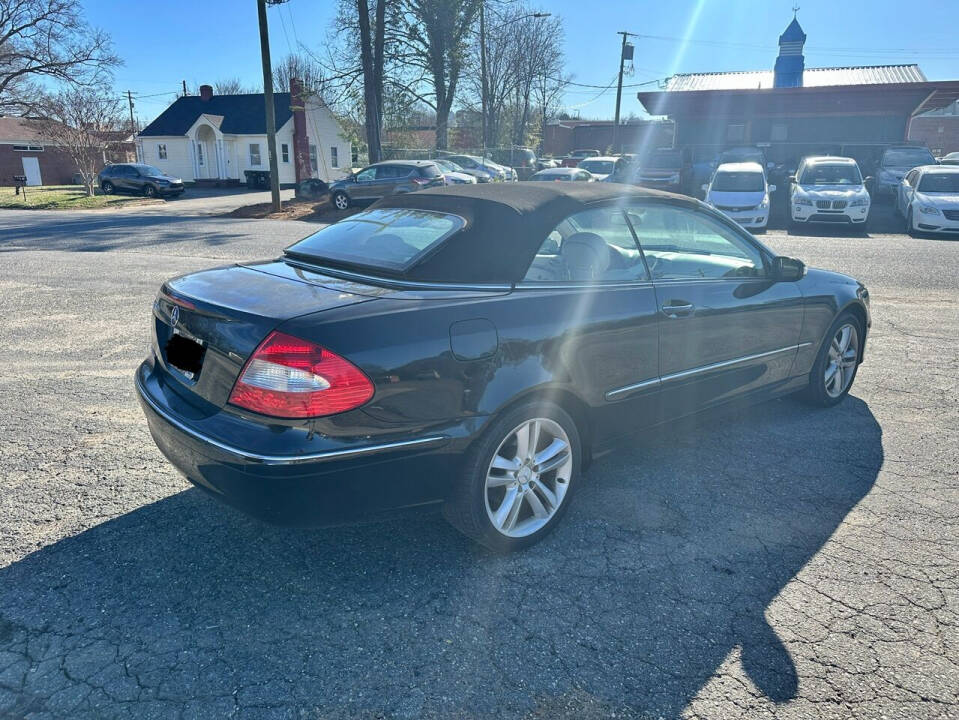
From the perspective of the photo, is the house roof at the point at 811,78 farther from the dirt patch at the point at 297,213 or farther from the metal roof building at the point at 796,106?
the dirt patch at the point at 297,213

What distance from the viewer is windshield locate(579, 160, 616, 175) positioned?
2777 cm

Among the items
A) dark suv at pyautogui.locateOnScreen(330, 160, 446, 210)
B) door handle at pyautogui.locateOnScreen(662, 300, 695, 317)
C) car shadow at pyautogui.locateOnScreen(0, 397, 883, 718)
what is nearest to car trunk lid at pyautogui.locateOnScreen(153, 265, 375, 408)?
car shadow at pyautogui.locateOnScreen(0, 397, 883, 718)

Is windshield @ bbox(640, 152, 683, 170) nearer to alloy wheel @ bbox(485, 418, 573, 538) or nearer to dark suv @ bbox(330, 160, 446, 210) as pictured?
dark suv @ bbox(330, 160, 446, 210)

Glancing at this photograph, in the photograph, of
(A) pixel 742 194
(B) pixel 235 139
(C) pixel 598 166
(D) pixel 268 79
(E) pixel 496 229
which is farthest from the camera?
(B) pixel 235 139

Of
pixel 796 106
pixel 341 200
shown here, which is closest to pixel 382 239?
pixel 341 200

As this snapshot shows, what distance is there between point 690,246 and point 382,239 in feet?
6.42

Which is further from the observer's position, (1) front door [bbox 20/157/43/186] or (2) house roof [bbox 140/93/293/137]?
(1) front door [bbox 20/157/43/186]

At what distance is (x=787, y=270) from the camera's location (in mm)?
4270

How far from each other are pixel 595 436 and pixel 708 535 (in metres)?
0.69

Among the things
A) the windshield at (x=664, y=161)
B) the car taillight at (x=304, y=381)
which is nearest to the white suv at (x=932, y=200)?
the windshield at (x=664, y=161)

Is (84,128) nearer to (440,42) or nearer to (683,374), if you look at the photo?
(440,42)

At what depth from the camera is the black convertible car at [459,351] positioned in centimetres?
258

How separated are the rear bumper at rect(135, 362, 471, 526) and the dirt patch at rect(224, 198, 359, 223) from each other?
18.3m

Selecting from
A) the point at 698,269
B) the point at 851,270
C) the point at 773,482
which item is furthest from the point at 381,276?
the point at 851,270
